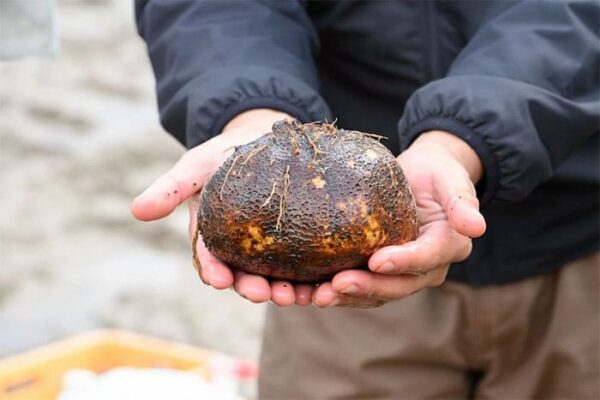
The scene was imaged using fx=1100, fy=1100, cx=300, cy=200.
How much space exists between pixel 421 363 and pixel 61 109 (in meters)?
4.55

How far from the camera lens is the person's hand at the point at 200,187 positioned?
1.79m

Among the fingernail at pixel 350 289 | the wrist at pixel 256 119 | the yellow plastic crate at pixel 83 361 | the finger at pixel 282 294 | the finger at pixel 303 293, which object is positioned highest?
the fingernail at pixel 350 289

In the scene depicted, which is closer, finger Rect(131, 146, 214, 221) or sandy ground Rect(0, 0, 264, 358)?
finger Rect(131, 146, 214, 221)

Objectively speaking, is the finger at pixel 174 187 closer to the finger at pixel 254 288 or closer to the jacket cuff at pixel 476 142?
the finger at pixel 254 288

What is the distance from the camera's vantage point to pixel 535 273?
8.23 ft

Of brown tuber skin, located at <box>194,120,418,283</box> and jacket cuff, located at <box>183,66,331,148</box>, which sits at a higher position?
brown tuber skin, located at <box>194,120,418,283</box>

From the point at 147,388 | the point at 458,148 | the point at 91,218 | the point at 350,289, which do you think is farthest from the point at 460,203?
the point at 91,218

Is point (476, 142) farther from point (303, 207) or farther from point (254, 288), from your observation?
point (254, 288)

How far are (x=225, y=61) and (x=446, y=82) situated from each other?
0.48m

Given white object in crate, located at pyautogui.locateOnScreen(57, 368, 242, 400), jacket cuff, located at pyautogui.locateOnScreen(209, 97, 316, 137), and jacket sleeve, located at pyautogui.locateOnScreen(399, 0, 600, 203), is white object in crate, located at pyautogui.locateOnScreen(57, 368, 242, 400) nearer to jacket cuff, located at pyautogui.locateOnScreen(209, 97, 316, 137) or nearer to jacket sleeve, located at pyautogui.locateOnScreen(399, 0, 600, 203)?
jacket cuff, located at pyautogui.locateOnScreen(209, 97, 316, 137)

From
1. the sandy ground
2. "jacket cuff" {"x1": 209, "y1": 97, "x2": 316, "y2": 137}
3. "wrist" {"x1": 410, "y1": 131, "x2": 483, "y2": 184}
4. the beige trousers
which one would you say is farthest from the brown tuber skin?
the sandy ground

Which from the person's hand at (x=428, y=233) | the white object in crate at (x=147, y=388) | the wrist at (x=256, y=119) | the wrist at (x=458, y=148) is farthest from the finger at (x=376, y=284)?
the white object in crate at (x=147, y=388)

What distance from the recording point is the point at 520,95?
7.04ft

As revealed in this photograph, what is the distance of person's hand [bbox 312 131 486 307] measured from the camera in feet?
5.76
